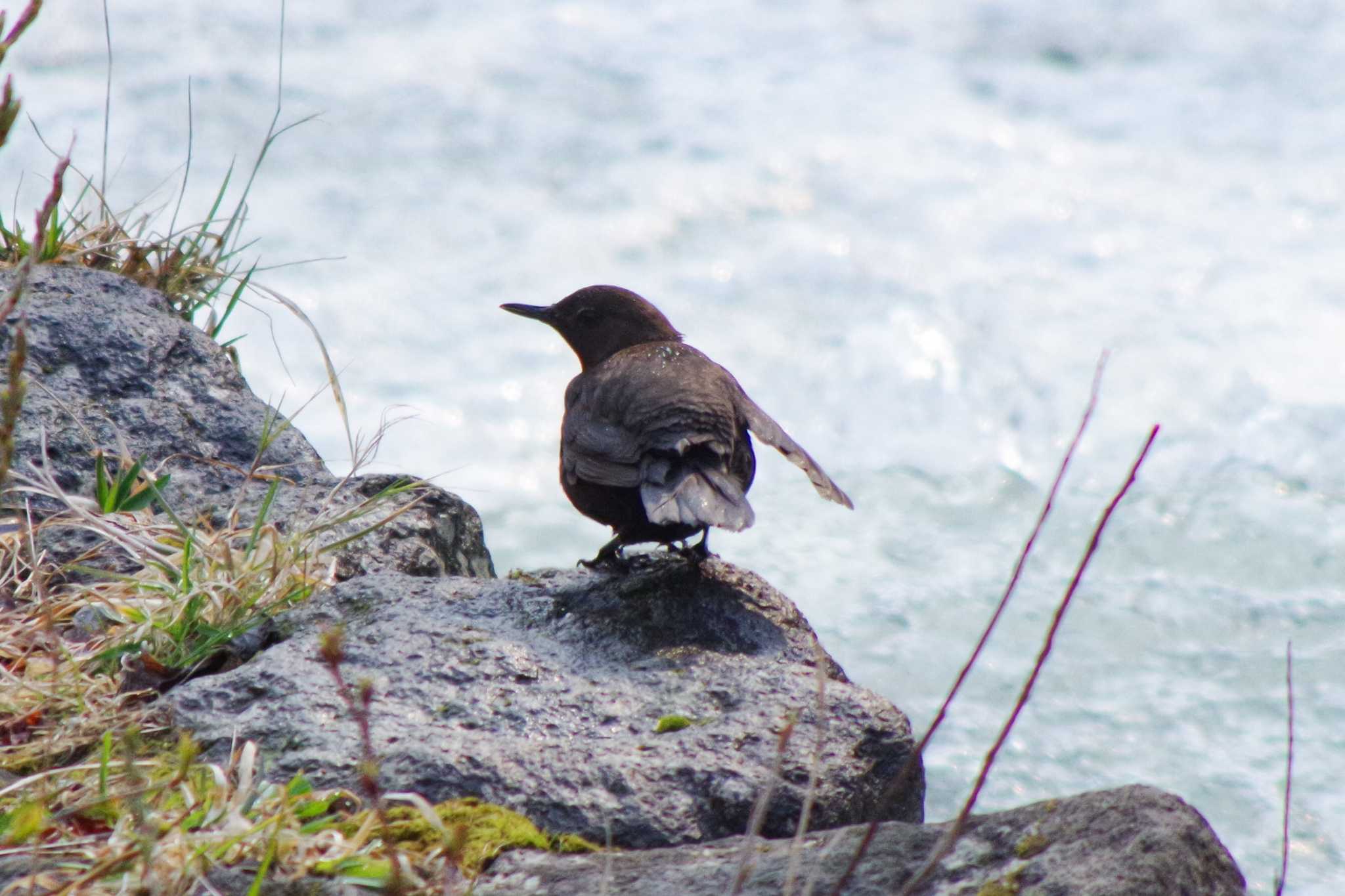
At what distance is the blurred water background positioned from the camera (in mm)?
8328

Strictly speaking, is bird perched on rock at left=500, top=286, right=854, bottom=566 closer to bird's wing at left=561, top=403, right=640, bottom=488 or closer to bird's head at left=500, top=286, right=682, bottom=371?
bird's wing at left=561, top=403, right=640, bottom=488

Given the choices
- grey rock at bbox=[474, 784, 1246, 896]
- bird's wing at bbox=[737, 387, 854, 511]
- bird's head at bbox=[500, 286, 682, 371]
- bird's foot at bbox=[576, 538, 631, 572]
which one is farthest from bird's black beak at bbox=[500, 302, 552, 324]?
grey rock at bbox=[474, 784, 1246, 896]

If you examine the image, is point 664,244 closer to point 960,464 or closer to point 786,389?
point 786,389

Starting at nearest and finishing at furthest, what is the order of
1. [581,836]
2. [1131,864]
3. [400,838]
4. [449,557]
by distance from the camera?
[1131,864] < [400,838] < [581,836] < [449,557]

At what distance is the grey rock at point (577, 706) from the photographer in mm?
2793

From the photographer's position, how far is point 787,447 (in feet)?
13.9

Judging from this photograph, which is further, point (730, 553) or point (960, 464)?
point (960, 464)

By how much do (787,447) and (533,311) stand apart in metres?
1.38

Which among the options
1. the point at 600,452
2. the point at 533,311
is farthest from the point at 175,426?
the point at 533,311

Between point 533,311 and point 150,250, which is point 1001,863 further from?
point 150,250

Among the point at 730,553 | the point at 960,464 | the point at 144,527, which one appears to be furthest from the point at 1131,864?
the point at 960,464

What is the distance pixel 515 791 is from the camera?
2.76 metres

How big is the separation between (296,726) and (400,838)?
1.58ft

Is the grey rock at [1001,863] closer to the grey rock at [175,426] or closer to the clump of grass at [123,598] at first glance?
the clump of grass at [123,598]
